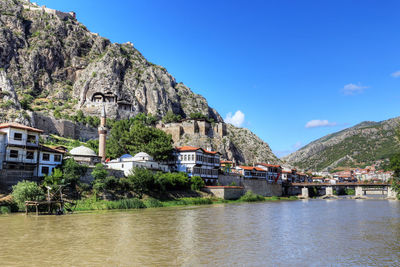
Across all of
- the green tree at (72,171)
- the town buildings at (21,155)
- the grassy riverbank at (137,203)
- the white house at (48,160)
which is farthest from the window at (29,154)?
the grassy riverbank at (137,203)

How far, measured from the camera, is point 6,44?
11269cm

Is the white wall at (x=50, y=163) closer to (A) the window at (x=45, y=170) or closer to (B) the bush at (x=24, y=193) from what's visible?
(A) the window at (x=45, y=170)

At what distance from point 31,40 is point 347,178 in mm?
142821

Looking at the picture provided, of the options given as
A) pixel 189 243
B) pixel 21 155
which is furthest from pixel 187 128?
pixel 189 243

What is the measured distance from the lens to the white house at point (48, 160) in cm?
4109

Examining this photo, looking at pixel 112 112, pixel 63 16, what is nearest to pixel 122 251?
pixel 112 112

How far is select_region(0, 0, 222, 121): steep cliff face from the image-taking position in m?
110

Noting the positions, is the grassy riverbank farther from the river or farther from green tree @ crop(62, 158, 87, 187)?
the river

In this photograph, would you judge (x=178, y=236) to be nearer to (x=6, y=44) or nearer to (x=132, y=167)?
(x=132, y=167)

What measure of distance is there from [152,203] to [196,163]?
20232mm

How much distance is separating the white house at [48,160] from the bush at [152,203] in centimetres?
1268

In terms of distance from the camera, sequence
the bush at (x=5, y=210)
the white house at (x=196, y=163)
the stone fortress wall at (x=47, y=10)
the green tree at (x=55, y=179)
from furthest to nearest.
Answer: the stone fortress wall at (x=47, y=10), the white house at (x=196, y=163), the green tree at (x=55, y=179), the bush at (x=5, y=210)

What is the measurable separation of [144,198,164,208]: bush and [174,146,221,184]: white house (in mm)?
17734

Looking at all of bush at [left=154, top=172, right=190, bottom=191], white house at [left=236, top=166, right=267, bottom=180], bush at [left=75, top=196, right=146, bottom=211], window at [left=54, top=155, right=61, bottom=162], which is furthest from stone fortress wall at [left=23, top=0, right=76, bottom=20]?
bush at [left=75, top=196, right=146, bottom=211]
